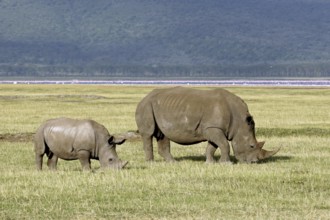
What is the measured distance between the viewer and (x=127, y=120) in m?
45.5

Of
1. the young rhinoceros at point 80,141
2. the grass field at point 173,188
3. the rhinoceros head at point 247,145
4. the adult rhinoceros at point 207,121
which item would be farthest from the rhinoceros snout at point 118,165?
the rhinoceros head at point 247,145

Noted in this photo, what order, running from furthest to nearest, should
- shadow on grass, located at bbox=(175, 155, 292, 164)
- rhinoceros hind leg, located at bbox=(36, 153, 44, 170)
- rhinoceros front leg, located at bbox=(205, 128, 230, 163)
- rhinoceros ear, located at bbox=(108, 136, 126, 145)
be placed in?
shadow on grass, located at bbox=(175, 155, 292, 164) < rhinoceros front leg, located at bbox=(205, 128, 230, 163) < rhinoceros hind leg, located at bbox=(36, 153, 44, 170) < rhinoceros ear, located at bbox=(108, 136, 126, 145)

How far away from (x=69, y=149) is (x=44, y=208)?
465 centimetres

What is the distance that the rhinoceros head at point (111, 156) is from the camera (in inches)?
865

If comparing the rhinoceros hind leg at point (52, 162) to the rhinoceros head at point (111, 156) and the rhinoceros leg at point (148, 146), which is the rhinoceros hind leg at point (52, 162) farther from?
the rhinoceros leg at point (148, 146)

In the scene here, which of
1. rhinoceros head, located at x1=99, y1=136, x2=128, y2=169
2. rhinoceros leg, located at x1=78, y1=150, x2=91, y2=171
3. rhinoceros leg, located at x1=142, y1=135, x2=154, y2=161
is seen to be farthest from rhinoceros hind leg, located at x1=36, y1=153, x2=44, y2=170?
rhinoceros leg, located at x1=142, y1=135, x2=154, y2=161

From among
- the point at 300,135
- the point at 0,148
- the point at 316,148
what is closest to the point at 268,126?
the point at 300,135

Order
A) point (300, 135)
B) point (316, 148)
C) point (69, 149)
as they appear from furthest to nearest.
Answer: point (300, 135) → point (316, 148) → point (69, 149)

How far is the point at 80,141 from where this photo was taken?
21.8 m

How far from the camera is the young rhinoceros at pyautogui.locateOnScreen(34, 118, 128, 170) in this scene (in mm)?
21812

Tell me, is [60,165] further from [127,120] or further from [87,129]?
[127,120]

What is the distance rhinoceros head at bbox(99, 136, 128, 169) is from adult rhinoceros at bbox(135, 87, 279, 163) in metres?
2.87

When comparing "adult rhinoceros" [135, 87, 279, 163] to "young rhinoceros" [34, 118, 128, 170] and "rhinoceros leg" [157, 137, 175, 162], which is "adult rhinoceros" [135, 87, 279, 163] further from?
"young rhinoceros" [34, 118, 128, 170]

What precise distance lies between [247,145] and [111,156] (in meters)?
3.92
